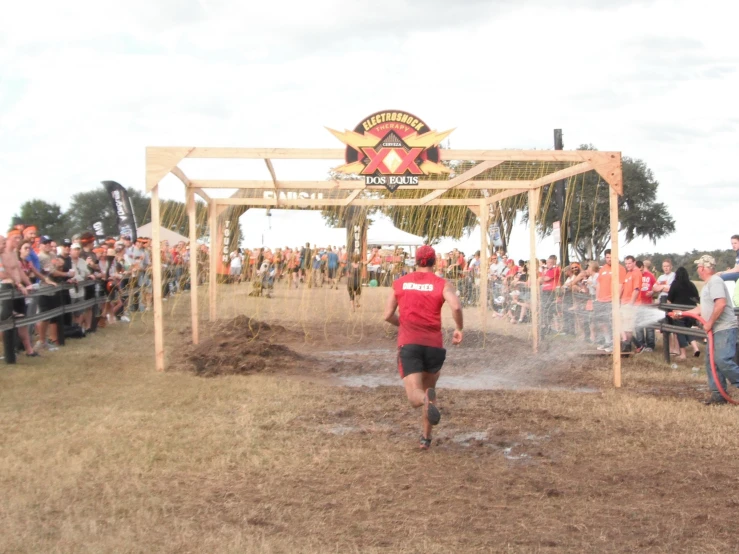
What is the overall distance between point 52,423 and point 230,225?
37.5 ft

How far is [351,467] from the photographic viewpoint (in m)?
Answer: 6.57

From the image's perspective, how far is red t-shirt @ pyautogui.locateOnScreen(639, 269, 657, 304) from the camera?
1466 centimetres

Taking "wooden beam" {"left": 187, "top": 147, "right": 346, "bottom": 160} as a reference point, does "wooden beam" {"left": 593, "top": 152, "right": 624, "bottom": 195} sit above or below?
below

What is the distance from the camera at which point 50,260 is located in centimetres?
1519

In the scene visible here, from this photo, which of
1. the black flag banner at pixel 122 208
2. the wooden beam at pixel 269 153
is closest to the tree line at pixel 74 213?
the black flag banner at pixel 122 208

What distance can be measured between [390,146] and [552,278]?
312 inches

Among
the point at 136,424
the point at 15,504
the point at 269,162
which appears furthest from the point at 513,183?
the point at 15,504

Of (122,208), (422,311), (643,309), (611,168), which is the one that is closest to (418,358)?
(422,311)

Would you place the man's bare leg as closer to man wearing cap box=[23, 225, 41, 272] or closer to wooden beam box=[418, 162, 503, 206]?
wooden beam box=[418, 162, 503, 206]

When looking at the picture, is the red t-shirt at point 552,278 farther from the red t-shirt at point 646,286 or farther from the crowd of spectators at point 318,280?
the red t-shirt at point 646,286

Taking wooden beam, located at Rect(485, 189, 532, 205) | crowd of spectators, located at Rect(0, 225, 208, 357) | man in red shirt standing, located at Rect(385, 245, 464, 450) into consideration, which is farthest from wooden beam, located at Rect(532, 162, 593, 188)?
crowd of spectators, located at Rect(0, 225, 208, 357)

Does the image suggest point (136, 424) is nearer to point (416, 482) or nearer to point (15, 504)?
point (15, 504)

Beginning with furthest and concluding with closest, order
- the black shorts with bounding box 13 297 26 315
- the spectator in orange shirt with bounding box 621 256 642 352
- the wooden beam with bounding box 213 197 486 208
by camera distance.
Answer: the wooden beam with bounding box 213 197 486 208 < the spectator in orange shirt with bounding box 621 256 642 352 < the black shorts with bounding box 13 297 26 315

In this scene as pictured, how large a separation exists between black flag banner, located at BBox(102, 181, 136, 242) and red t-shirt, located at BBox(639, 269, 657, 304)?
63.4 ft
